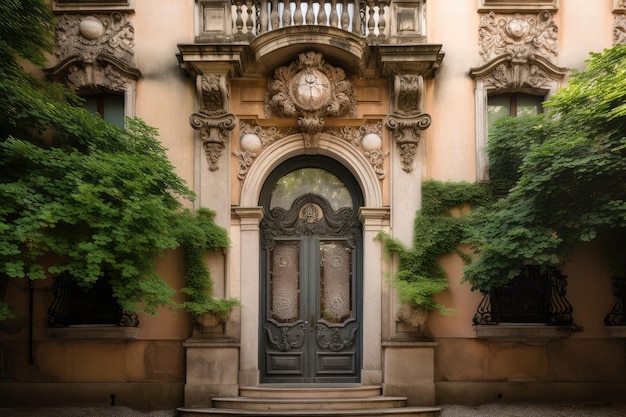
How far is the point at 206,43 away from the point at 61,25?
2.64 meters

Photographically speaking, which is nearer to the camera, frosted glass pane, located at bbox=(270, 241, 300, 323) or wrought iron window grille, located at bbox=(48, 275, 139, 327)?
wrought iron window grille, located at bbox=(48, 275, 139, 327)

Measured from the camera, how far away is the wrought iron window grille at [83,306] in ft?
35.1

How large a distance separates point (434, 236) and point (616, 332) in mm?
3296

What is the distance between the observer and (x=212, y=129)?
10.9 meters

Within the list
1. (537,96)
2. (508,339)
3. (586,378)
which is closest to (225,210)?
(508,339)

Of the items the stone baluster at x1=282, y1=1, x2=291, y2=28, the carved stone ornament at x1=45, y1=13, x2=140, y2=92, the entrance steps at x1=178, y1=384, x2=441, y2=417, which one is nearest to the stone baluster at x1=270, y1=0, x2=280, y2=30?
the stone baluster at x1=282, y1=1, x2=291, y2=28

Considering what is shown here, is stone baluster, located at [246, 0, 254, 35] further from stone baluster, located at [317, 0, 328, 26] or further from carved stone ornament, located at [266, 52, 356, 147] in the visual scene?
stone baluster, located at [317, 0, 328, 26]

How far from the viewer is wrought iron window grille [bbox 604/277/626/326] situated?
35.2ft

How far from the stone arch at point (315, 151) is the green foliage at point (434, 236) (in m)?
0.78

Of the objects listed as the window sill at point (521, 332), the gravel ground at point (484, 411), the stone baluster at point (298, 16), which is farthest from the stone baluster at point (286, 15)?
the gravel ground at point (484, 411)

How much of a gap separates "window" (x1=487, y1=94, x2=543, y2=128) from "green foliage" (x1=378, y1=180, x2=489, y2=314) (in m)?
1.50

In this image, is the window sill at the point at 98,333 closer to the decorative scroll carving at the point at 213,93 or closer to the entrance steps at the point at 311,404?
the entrance steps at the point at 311,404

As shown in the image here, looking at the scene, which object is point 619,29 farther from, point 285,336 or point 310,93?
point 285,336

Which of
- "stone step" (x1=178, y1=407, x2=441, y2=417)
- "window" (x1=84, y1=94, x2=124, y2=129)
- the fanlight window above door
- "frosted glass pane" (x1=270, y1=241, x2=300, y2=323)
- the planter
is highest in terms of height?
"window" (x1=84, y1=94, x2=124, y2=129)
